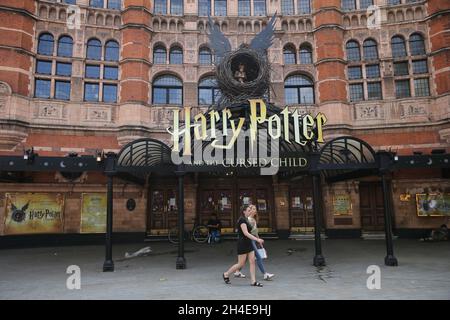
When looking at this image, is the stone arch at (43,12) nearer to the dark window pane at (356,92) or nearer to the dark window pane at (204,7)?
the dark window pane at (204,7)

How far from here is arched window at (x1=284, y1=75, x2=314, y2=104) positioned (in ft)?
60.6

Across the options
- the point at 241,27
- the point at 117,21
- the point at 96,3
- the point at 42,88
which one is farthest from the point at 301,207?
the point at 96,3

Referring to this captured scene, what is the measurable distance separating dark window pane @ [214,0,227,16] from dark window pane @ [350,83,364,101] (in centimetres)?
821

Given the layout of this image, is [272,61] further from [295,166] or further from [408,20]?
[295,166]

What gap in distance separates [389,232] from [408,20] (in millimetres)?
12972

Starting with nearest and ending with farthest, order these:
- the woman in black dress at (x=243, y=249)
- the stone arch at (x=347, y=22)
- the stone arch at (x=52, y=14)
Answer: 1. the woman in black dress at (x=243, y=249)
2. the stone arch at (x=52, y=14)
3. the stone arch at (x=347, y=22)

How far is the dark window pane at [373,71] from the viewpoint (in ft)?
59.3

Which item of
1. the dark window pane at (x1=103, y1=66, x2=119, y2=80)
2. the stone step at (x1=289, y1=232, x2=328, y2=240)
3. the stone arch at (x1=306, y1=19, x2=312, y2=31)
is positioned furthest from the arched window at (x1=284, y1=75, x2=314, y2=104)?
the dark window pane at (x1=103, y1=66, x2=119, y2=80)

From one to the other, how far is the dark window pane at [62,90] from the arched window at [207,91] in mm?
6784

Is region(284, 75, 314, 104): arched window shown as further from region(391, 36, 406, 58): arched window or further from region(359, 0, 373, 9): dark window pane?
region(359, 0, 373, 9): dark window pane

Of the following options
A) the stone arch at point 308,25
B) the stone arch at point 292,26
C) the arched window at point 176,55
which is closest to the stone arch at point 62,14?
the arched window at point 176,55

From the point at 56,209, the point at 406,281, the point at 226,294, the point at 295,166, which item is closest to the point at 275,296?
the point at 226,294

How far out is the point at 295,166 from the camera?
10.9 metres

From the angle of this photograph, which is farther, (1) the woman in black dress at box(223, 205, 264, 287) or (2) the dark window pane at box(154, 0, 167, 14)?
(2) the dark window pane at box(154, 0, 167, 14)
